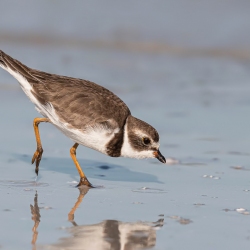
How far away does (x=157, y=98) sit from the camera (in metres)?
10.4

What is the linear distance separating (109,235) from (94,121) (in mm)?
1791

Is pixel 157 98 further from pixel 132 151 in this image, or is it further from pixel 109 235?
pixel 109 235

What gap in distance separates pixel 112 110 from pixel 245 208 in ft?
5.50

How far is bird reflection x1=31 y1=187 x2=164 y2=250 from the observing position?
4.74m

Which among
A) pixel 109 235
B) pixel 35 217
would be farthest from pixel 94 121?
pixel 109 235

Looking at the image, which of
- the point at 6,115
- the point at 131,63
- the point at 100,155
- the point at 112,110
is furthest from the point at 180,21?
the point at 112,110

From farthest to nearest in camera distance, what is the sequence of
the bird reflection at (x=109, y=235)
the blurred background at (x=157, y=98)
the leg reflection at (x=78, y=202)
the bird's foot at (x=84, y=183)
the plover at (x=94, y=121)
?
the plover at (x=94, y=121) < the bird's foot at (x=84, y=183) < the blurred background at (x=157, y=98) < the leg reflection at (x=78, y=202) < the bird reflection at (x=109, y=235)

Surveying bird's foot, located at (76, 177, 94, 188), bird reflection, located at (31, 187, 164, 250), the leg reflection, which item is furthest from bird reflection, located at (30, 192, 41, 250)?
bird's foot, located at (76, 177, 94, 188)

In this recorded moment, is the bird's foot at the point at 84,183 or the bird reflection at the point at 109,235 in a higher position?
the bird's foot at the point at 84,183

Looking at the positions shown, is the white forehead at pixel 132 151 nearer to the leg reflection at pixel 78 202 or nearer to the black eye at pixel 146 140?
the black eye at pixel 146 140

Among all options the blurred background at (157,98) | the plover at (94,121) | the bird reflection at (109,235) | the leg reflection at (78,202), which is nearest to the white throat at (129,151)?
the plover at (94,121)

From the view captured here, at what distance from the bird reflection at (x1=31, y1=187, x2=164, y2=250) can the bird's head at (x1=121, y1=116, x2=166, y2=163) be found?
1.40 m

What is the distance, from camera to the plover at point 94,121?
6.57 meters

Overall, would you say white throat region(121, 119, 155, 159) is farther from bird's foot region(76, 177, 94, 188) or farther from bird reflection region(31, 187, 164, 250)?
bird reflection region(31, 187, 164, 250)
